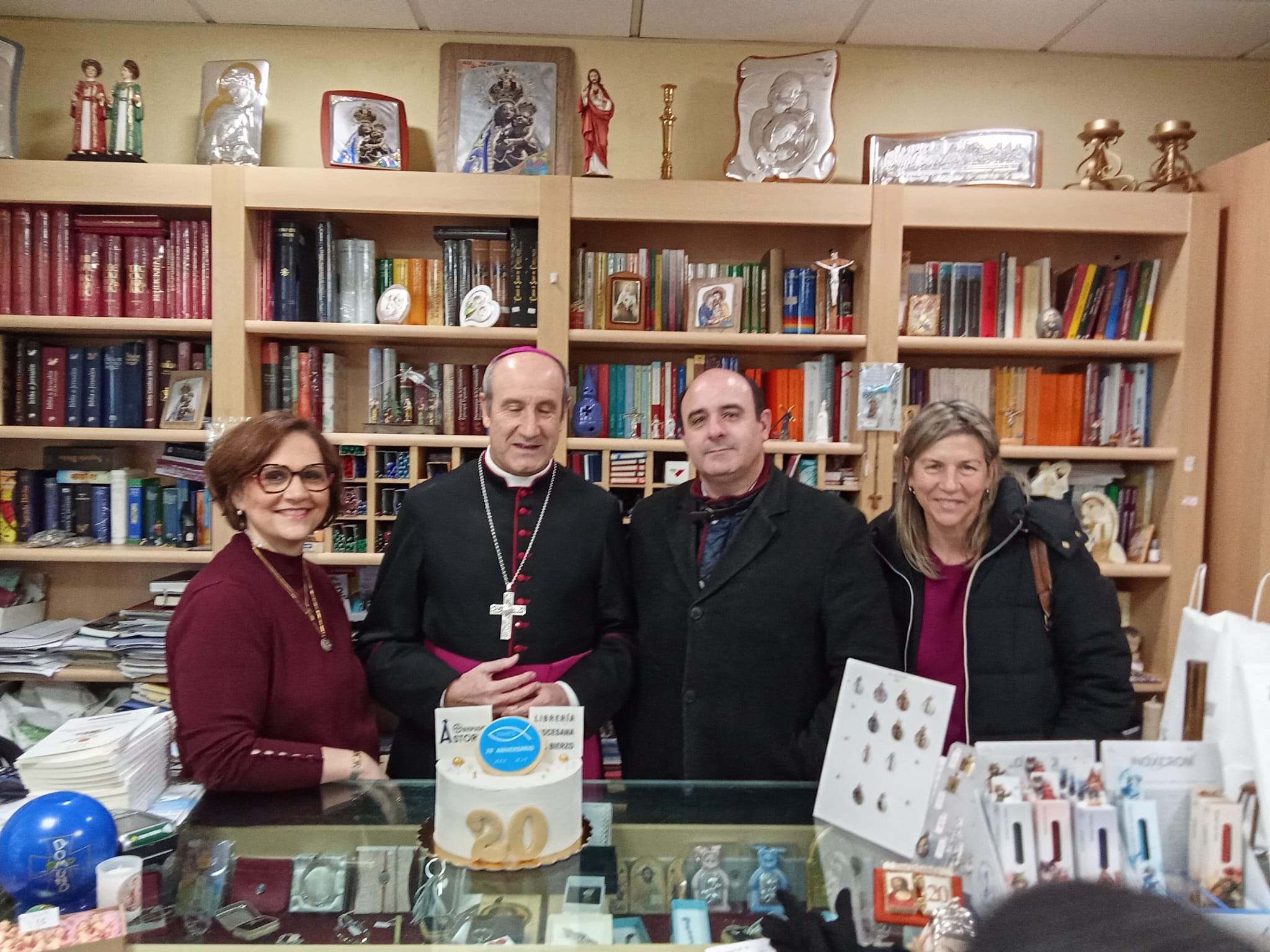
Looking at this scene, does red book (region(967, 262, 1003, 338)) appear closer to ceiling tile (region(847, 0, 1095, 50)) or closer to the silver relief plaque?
the silver relief plaque

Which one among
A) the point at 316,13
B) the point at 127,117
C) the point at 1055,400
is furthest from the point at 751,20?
the point at 127,117

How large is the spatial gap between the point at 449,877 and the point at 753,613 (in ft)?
2.78

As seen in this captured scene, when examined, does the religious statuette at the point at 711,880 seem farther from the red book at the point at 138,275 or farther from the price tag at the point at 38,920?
the red book at the point at 138,275

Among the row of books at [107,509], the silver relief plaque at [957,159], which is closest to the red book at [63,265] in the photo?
the row of books at [107,509]

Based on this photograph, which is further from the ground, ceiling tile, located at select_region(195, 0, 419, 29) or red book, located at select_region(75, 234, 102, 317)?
ceiling tile, located at select_region(195, 0, 419, 29)

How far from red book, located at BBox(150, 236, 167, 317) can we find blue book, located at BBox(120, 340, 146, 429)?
156 millimetres

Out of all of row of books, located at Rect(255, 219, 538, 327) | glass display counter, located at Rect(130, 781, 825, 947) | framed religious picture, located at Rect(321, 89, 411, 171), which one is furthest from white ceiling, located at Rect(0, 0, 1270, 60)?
glass display counter, located at Rect(130, 781, 825, 947)

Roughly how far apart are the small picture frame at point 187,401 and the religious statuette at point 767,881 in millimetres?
2483

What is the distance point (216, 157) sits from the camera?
2.94m

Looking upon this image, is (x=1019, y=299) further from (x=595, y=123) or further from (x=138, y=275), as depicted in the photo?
(x=138, y=275)

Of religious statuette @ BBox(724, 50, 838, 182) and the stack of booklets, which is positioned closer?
the stack of booklets

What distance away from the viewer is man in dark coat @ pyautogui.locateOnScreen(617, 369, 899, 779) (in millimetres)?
1795

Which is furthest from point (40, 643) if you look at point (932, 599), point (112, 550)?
point (932, 599)

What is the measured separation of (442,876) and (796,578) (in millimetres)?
937
